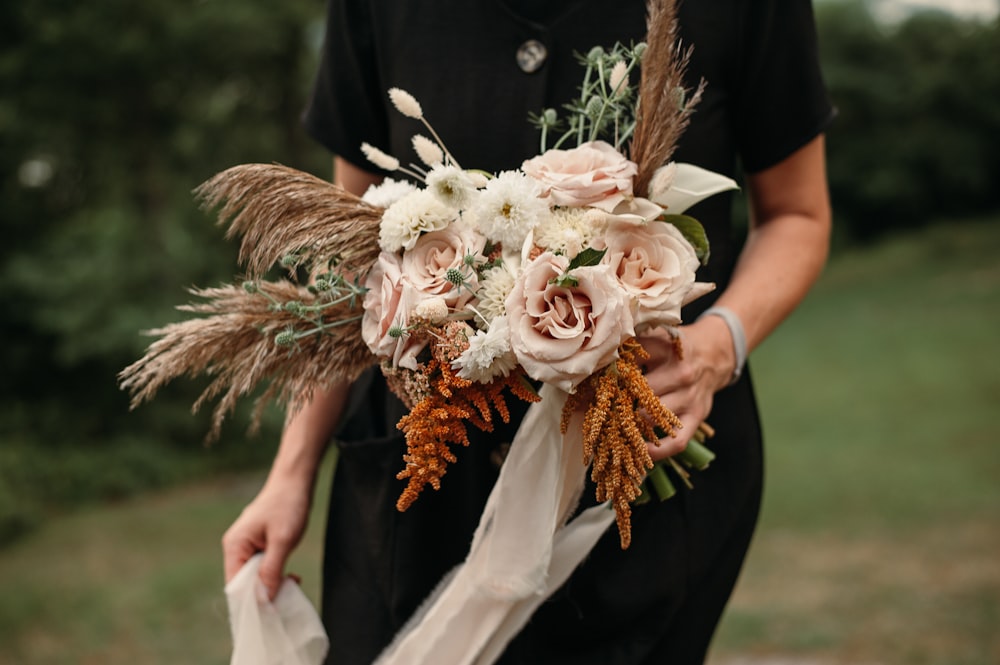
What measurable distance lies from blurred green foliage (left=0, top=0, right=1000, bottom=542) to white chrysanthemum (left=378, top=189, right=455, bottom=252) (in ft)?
23.0

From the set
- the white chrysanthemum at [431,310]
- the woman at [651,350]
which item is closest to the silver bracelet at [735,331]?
the woman at [651,350]

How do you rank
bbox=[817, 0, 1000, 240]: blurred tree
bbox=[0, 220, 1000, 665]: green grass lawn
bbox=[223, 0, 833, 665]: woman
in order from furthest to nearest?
bbox=[817, 0, 1000, 240]: blurred tree, bbox=[0, 220, 1000, 665]: green grass lawn, bbox=[223, 0, 833, 665]: woman

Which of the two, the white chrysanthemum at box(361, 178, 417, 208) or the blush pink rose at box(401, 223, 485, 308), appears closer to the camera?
the blush pink rose at box(401, 223, 485, 308)

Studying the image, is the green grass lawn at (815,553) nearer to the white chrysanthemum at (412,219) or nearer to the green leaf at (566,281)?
the white chrysanthemum at (412,219)

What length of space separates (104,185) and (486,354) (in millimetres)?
9031

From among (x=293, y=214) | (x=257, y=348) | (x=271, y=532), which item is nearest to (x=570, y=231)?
(x=293, y=214)

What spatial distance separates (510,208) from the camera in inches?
53.8

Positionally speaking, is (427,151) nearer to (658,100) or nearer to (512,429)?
(658,100)

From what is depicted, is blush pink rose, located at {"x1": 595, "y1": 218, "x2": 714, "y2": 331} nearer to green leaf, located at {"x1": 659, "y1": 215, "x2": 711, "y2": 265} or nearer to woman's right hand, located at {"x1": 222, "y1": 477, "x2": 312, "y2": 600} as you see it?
green leaf, located at {"x1": 659, "y1": 215, "x2": 711, "y2": 265}

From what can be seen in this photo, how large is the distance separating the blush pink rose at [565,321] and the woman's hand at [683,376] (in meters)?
0.21

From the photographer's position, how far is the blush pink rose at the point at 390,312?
1.37m

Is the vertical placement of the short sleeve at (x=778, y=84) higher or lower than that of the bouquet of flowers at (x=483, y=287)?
higher

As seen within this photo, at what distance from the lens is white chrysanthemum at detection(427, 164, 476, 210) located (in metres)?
1.41

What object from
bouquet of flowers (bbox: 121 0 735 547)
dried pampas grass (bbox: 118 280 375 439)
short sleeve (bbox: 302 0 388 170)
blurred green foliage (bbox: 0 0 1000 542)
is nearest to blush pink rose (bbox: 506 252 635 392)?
bouquet of flowers (bbox: 121 0 735 547)
